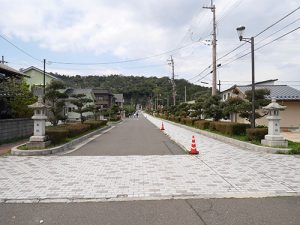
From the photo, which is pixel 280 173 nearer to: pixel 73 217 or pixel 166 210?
pixel 166 210

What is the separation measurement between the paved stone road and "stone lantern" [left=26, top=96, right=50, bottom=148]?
187cm

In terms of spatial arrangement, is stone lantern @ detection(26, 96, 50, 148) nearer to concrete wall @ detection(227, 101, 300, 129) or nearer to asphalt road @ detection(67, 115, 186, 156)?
asphalt road @ detection(67, 115, 186, 156)

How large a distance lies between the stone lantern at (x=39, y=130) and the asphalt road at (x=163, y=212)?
780cm

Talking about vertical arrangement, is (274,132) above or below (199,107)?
below

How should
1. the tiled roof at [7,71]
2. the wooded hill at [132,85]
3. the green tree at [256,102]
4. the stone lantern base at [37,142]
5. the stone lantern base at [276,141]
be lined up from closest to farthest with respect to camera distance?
the stone lantern base at [37,142] < the stone lantern base at [276,141] < the green tree at [256,102] < the tiled roof at [7,71] < the wooded hill at [132,85]

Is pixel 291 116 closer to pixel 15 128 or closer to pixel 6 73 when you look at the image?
pixel 15 128

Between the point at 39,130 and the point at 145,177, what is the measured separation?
24.0ft

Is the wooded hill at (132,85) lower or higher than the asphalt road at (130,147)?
higher

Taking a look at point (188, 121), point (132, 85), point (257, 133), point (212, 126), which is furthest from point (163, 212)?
point (132, 85)

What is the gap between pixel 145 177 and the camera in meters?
Answer: 8.88

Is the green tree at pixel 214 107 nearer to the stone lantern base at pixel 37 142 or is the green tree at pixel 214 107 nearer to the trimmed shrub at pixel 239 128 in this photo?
the trimmed shrub at pixel 239 128

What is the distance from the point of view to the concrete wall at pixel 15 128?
56.9ft

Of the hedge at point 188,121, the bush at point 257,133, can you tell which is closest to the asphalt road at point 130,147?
the bush at point 257,133

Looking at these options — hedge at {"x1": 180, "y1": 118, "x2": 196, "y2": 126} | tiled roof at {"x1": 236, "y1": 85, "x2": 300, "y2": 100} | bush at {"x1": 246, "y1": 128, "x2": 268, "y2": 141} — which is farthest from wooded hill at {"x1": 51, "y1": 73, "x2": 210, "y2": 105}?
bush at {"x1": 246, "y1": 128, "x2": 268, "y2": 141}
